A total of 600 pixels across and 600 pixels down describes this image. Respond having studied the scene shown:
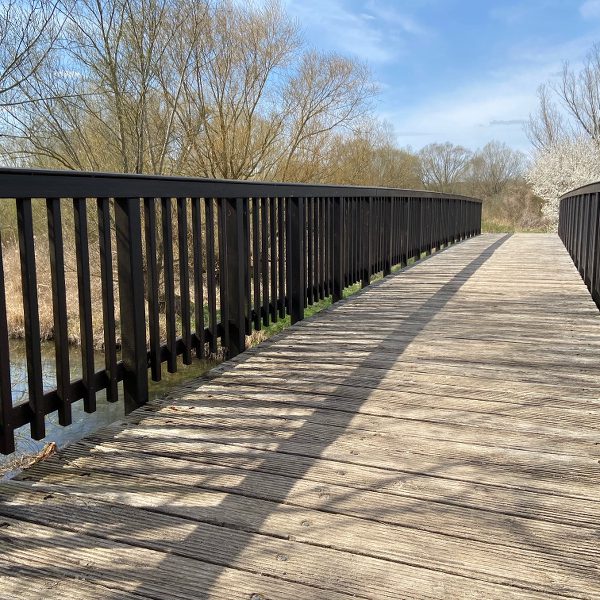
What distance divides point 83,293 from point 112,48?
7.17 metres

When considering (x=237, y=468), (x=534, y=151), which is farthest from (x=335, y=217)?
(x=534, y=151)

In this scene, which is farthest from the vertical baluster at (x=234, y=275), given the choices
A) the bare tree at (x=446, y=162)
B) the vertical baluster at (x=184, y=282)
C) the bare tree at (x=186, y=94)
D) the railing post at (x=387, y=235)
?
the bare tree at (x=446, y=162)

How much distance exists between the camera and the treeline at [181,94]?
7668mm

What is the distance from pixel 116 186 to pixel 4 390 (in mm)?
831

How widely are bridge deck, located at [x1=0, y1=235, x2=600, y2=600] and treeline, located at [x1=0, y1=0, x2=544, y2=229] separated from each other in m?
5.84

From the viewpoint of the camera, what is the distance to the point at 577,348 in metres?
3.38

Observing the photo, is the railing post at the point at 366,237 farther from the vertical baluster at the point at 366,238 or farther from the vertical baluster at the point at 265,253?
the vertical baluster at the point at 265,253

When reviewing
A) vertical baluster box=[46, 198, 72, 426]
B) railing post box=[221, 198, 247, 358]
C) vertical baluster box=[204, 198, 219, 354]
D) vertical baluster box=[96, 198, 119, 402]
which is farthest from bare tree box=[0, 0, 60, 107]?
vertical baluster box=[46, 198, 72, 426]

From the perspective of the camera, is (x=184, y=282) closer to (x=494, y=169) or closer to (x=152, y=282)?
(x=152, y=282)

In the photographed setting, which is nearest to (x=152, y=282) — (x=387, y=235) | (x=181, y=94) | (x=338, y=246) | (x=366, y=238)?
(x=338, y=246)

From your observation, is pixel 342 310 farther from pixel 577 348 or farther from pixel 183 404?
pixel 183 404

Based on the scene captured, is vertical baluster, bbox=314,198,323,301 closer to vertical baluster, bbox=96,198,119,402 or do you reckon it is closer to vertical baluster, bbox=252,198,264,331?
vertical baluster, bbox=252,198,264,331

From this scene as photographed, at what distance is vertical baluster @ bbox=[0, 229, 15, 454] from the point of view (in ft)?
5.77

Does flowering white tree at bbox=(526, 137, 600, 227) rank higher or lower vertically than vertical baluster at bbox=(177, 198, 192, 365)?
higher
